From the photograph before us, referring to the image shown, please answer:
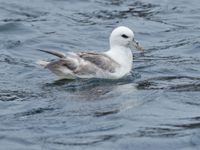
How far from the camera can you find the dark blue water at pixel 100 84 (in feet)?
39.6

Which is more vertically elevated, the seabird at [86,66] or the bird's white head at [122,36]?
the bird's white head at [122,36]

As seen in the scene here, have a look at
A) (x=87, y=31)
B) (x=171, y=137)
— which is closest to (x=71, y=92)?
(x=171, y=137)

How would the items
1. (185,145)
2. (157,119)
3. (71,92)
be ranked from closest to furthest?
(185,145), (157,119), (71,92)

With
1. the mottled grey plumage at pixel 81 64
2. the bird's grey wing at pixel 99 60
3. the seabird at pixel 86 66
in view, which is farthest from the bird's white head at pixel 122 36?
the mottled grey plumage at pixel 81 64

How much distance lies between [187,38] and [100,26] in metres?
2.01

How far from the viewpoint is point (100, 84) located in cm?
1516

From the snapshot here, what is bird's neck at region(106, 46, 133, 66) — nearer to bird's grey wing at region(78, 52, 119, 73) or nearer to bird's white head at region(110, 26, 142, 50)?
bird's white head at region(110, 26, 142, 50)

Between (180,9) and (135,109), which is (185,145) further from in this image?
(180,9)

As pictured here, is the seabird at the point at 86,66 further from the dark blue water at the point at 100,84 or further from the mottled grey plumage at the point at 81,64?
the dark blue water at the point at 100,84

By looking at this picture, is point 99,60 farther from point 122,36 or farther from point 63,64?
point 122,36

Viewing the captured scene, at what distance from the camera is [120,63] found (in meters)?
15.5

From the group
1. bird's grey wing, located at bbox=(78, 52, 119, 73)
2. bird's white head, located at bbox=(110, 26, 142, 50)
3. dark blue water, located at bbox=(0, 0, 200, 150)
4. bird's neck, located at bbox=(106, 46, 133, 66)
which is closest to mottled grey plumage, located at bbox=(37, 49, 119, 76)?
bird's grey wing, located at bbox=(78, 52, 119, 73)

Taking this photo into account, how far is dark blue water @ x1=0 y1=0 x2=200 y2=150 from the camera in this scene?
39.6 ft

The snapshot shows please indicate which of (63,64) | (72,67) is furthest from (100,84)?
(63,64)
